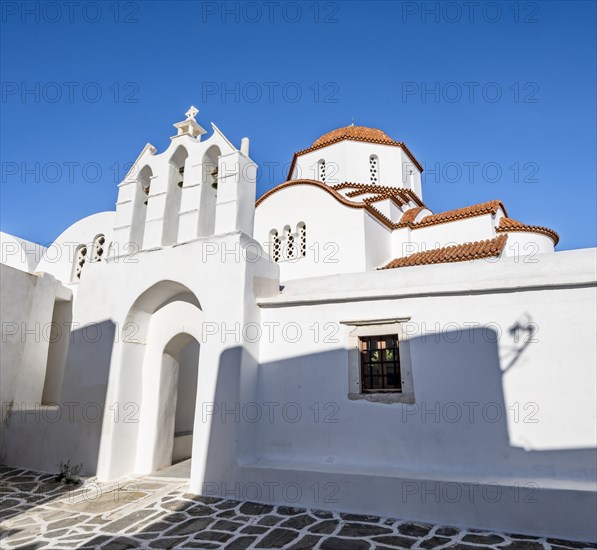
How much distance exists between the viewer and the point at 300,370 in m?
5.47

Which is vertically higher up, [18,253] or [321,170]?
[321,170]

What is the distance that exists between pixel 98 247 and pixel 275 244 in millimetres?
4659

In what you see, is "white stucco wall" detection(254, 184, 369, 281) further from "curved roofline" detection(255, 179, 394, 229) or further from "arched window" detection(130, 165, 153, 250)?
"arched window" detection(130, 165, 153, 250)

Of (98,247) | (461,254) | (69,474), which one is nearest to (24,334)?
(98,247)

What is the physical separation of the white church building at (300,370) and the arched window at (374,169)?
614 centimetres

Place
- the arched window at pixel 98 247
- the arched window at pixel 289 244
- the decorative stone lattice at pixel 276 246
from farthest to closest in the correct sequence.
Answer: the decorative stone lattice at pixel 276 246 → the arched window at pixel 289 244 → the arched window at pixel 98 247

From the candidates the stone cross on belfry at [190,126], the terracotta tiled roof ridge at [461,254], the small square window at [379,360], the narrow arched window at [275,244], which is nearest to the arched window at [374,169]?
the narrow arched window at [275,244]

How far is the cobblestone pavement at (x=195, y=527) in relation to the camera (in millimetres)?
3688

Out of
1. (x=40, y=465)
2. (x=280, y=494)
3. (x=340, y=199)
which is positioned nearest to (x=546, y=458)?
(x=280, y=494)

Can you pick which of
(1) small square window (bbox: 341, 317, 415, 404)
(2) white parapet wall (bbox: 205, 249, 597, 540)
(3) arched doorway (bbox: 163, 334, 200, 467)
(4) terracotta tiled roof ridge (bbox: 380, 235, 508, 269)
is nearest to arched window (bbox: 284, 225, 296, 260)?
(4) terracotta tiled roof ridge (bbox: 380, 235, 508, 269)

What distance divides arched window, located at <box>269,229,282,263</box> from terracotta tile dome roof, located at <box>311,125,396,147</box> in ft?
15.1

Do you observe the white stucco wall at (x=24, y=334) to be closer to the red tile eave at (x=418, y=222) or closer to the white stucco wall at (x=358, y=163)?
the red tile eave at (x=418, y=222)

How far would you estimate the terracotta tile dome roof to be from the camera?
45.5ft

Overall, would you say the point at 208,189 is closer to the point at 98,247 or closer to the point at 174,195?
the point at 174,195
